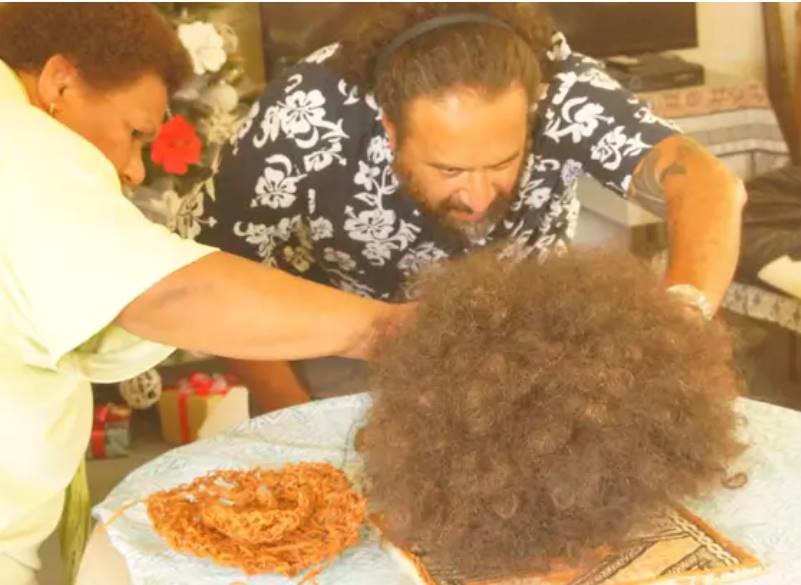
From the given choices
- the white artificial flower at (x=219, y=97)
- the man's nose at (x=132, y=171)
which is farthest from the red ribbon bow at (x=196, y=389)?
the man's nose at (x=132, y=171)

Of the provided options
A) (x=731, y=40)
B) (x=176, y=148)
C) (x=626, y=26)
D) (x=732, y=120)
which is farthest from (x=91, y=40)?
(x=731, y=40)

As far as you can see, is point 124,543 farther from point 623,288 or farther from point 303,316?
point 623,288

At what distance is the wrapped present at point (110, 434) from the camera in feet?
9.00

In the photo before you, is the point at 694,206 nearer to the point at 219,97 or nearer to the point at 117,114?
the point at 117,114

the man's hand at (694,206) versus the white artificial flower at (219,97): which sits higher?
the white artificial flower at (219,97)

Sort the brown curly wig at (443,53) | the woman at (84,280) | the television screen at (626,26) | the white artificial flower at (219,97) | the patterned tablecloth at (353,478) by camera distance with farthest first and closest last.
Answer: the television screen at (626,26)
the white artificial flower at (219,97)
the brown curly wig at (443,53)
the patterned tablecloth at (353,478)
the woman at (84,280)

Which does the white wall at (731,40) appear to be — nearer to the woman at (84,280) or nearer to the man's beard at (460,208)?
the man's beard at (460,208)

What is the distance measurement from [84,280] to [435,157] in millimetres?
760

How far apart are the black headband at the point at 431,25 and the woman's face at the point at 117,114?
47cm

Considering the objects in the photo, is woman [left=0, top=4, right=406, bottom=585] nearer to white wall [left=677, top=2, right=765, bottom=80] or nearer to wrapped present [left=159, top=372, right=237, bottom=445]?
wrapped present [left=159, top=372, right=237, bottom=445]

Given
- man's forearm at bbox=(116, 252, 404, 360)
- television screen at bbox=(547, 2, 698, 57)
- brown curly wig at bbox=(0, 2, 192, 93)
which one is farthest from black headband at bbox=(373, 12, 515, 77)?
television screen at bbox=(547, 2, 698, 57)

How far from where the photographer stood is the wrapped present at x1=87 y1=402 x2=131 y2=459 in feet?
9.00

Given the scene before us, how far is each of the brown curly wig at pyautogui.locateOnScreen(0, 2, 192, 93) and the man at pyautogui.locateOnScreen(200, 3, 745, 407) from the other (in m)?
0.46

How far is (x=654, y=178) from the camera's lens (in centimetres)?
164
